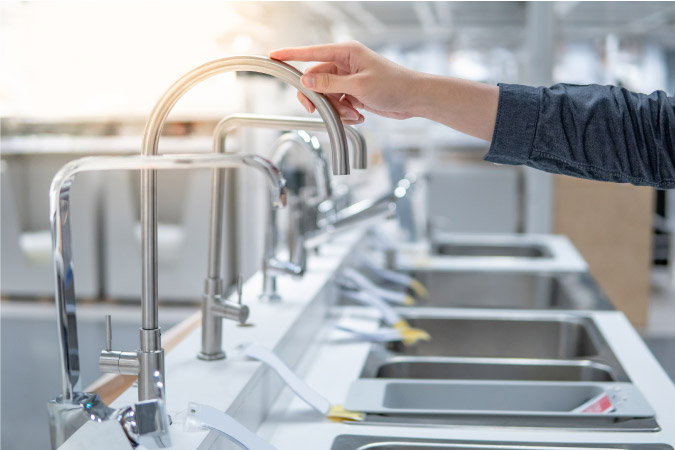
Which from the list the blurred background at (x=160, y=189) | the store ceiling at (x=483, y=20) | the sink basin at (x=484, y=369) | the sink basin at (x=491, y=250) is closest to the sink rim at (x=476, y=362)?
the sink basin at (x=484, y=369)

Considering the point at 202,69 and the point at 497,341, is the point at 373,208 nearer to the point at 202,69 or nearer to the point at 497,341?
the point at 497,341

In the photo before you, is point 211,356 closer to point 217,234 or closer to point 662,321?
point 217,234

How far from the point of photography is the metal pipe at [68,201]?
629 millimetres

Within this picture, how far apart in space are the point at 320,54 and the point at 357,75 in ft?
0.14

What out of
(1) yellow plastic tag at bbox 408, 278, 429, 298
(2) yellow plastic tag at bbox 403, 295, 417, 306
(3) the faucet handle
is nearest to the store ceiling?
(1) yellow plastic tag at bbox 408, 278, 429, 298

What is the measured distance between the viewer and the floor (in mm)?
3307

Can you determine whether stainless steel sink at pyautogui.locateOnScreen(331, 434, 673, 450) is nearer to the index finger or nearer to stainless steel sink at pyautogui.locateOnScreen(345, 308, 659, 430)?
stainless steel sink at pyautogui.locateOnScreen(345, 308, 659, 430)

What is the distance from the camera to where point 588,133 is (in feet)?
Result: 2.62

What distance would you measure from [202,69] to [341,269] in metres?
1.07

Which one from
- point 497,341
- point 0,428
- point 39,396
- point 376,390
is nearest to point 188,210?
point 39,396

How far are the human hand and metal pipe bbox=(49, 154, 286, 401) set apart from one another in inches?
4.0

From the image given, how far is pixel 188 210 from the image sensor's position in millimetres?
4090

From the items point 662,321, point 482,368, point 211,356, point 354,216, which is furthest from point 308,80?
point 662,321

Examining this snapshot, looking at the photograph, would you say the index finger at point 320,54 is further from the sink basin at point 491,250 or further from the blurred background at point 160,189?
the blurred background at point 160,189
